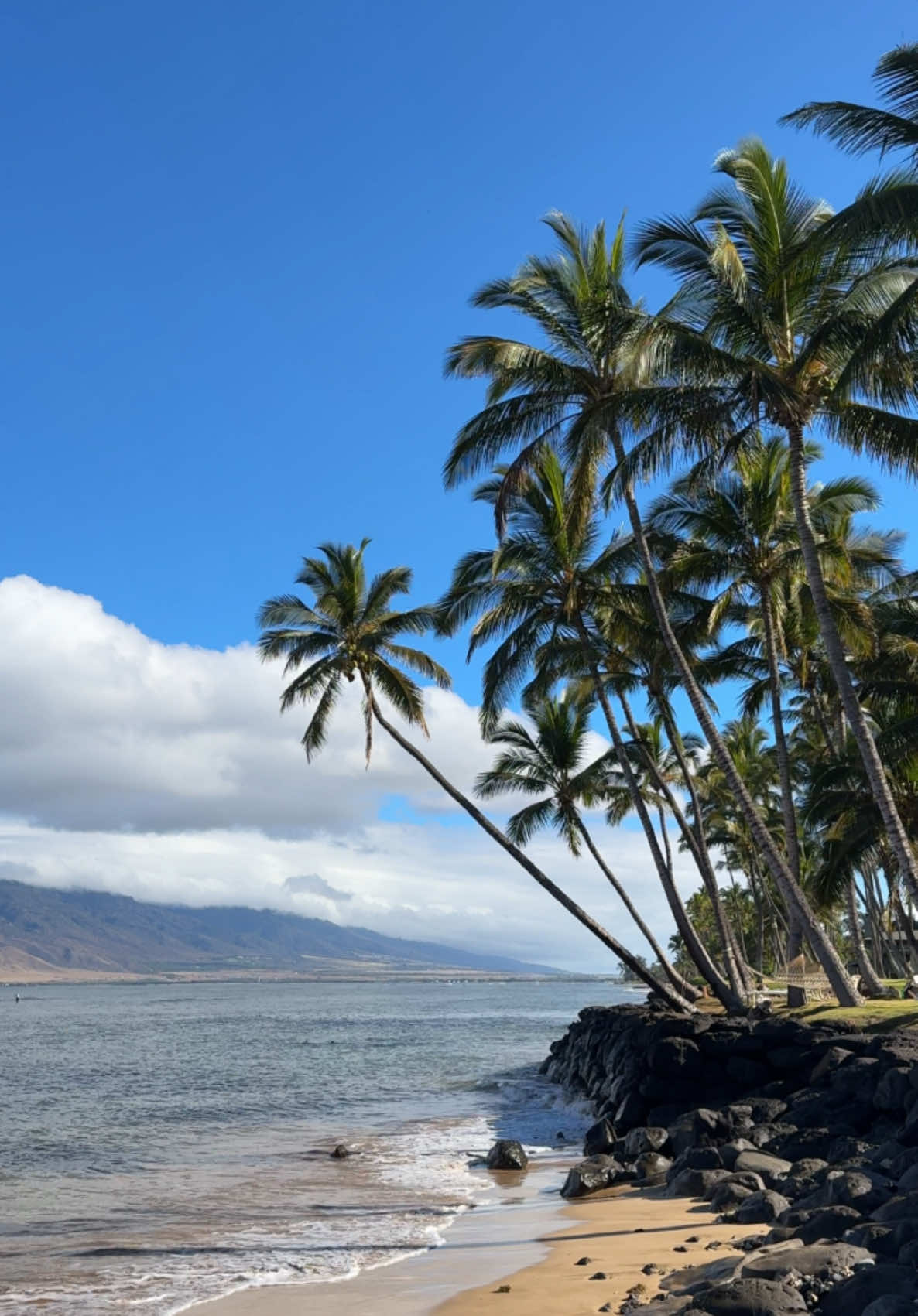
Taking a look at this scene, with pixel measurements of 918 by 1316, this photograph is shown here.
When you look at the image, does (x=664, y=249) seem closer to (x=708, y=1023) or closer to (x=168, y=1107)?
(x=708, y=1023)

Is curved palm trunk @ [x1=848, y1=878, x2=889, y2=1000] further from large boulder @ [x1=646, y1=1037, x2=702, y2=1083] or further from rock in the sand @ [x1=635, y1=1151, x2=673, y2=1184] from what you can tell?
rock in the sand @ [x1=635, y1=1151, x2=673, y2=1184]

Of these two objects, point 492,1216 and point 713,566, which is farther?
point 713,566

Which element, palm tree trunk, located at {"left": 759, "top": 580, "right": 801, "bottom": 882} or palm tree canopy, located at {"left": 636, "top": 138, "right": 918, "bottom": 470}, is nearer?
palm tree canopy, located at {"left": 636, "top": 138, "right": 918, "bottom": 470}

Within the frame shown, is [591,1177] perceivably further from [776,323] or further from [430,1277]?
[776,323]

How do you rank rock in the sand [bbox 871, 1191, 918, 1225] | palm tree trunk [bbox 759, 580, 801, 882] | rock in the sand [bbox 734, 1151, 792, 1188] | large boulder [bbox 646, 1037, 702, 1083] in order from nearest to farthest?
rock in the sand [bbox 871, 1191, 918, 1225]
rock in the sand [bbox 734, 1151, 792, 1188]
large boulder [bbox 646, 1037, 702, 1083]
palm tree trunk [bbox 759, 580, 801, 882]

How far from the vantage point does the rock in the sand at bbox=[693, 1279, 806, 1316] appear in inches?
263

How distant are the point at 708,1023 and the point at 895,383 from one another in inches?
454

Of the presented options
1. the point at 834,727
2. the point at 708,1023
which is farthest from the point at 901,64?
the point at 834,727

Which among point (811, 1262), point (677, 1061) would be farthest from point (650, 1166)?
point (811, 1262)

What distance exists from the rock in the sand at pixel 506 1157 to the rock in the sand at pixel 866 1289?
34.5ft

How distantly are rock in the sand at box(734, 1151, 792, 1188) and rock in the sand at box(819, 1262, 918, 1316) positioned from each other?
17.0 feet

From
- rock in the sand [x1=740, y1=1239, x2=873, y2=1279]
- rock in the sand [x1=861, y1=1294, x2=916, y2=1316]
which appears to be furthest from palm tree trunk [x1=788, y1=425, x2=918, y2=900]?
rock in the sand [x1=861, y1=1294, x2=916, y2=1316]

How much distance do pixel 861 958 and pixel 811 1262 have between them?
1688cm

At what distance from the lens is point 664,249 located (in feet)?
56.8
